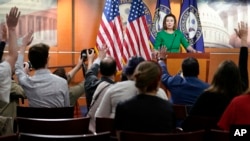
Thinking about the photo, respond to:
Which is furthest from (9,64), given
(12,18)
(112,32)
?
(112,32)

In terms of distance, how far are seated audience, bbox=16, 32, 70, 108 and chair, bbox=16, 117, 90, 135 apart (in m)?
0.71

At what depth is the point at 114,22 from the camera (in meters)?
7.63

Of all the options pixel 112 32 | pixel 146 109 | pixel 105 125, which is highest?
pixel 112 32

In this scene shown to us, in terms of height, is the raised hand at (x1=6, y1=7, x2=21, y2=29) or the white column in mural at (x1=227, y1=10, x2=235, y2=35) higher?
the white column in mural at (x1=227, y1=10, x2=235, y2=35)

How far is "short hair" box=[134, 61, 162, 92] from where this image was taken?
309cm

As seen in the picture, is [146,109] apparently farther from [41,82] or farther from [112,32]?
[112,32]

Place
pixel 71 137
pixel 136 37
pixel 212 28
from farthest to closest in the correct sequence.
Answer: pixel 212 28 → pixel 136 37 → pixel 71 137

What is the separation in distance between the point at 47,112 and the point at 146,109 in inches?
41.3

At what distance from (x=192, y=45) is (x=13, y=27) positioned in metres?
5.47

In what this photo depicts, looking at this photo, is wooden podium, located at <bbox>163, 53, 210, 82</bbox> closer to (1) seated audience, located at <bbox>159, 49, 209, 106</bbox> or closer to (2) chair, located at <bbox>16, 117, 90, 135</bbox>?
(1) seated audience, located at <bbox>159, 49, 209, 106</bbox>

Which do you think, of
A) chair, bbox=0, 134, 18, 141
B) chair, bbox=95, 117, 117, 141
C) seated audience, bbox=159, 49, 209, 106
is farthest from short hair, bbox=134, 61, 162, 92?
seated audience, bbox=159, 49, 209, 106

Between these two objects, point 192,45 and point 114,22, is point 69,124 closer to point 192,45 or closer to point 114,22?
point 114,22

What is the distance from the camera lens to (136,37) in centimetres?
728

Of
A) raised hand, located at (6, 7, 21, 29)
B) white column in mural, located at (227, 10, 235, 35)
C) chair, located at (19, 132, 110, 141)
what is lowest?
chair, located at (19, 132, 110, 141)
